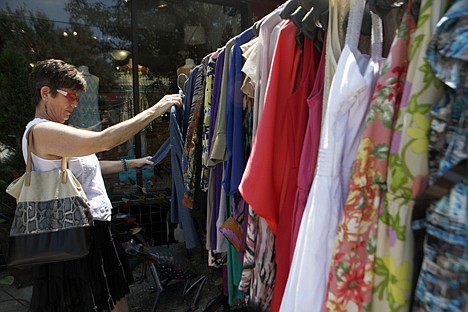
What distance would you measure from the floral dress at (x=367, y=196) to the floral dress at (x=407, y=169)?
2 cm

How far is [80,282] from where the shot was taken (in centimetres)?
186

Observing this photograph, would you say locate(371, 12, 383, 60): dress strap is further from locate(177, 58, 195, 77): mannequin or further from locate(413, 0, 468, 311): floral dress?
locate(177, 58, 195, 77): mannequin

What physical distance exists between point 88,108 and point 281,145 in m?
3.70

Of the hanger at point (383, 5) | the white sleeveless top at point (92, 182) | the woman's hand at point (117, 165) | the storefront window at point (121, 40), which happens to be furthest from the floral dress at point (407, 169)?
the storefront window at point (121, 40)

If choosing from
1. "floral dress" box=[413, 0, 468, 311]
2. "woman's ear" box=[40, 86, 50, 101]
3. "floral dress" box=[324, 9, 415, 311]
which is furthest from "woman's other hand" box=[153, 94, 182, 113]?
"floral dress" box=[413, 0, 468, 311]

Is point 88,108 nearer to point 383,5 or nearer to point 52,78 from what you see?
point 52,78

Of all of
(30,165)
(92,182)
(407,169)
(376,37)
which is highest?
(376,37)

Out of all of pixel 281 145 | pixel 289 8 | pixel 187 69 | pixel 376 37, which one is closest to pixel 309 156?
pixel 281 145

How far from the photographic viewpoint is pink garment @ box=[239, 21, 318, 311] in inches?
40.4

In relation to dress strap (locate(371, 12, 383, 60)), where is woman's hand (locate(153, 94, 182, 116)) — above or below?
below

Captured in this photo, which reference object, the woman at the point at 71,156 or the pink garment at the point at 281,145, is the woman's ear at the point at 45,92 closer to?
the woman at the point at 71,156

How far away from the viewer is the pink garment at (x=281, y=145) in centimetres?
103

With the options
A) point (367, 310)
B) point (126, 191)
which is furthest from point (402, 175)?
point (126, 191)

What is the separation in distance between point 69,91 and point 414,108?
1.75m
